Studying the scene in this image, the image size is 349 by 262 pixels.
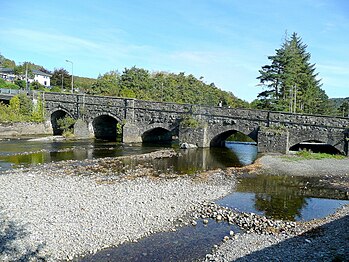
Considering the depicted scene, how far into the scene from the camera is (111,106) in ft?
140

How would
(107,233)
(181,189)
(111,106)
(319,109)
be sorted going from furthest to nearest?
(319,109) < (111,106) < (181,189) < (107,233)

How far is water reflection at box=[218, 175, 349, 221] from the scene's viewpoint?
1581 cm

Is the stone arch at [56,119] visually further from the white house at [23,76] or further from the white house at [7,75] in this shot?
the white house at [7,75]

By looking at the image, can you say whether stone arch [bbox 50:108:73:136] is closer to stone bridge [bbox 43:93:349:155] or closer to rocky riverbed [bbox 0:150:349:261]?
stone bridge [bbox 43:93:349:155]

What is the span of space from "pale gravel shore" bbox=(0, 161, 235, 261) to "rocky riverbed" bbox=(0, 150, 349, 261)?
30 mm

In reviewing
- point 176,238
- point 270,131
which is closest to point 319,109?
point 270,131

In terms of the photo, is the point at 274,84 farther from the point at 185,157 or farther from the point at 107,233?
the point at 107,233

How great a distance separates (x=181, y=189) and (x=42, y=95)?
36725 millimetres

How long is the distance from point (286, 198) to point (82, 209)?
10854mm

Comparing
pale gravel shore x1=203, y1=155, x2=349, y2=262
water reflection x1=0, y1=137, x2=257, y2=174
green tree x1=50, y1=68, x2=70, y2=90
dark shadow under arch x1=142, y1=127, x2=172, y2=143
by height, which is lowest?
pale gravel shore x1=203, y1=155, x2=349, y2=262

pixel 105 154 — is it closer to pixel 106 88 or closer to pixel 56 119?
pixel 56 119

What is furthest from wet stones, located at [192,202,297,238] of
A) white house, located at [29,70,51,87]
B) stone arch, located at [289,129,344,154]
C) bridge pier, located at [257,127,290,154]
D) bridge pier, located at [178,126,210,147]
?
white house, located at [29,70,51,87]

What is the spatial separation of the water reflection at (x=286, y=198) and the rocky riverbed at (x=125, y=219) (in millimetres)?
875

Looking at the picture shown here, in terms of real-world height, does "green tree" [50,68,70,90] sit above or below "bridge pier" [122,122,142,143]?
above
